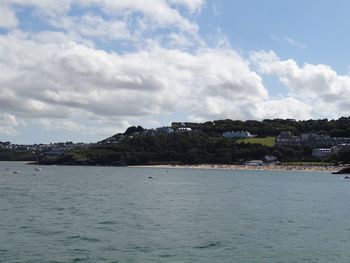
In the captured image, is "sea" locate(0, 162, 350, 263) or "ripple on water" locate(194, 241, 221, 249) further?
"ripple on water" locate(194, 241, 221, 249)

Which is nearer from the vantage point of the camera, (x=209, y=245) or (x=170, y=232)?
(x=209, y=245)

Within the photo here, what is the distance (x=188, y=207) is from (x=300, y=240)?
22.5 metres

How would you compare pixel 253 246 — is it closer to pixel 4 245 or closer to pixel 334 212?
pixel 4 245

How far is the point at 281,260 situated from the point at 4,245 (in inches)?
667

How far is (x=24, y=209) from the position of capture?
171ft

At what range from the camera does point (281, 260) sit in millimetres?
29688

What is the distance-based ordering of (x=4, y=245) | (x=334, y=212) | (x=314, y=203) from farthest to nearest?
(x=314, y=203) < (x=334, y=212) < (x=4, y=245)

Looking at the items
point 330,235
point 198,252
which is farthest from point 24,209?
point 330,235

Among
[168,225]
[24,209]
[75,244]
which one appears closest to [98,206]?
[24,209]

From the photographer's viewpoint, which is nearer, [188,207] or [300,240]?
[300,240]

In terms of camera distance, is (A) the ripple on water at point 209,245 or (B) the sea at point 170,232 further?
(A) the ripple on water at point 209,245

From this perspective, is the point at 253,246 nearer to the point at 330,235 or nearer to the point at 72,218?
the point at 330,235

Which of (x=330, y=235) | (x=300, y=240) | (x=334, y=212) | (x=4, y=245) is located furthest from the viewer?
(x=334, y=212)

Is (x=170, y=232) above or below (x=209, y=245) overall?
above
